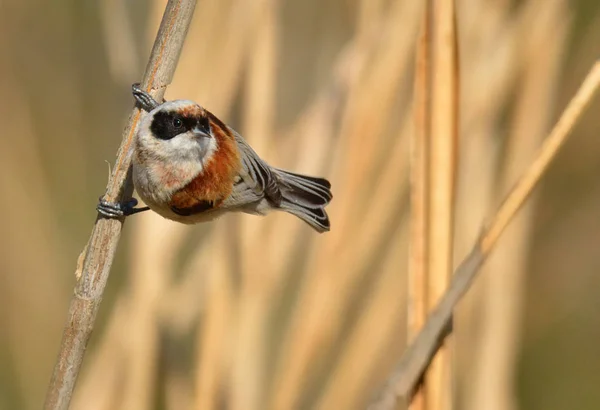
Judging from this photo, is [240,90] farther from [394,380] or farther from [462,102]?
[394,380]

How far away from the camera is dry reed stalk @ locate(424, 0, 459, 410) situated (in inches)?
55.4

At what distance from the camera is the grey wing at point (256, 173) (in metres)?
2.04

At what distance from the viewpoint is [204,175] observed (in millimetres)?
1977

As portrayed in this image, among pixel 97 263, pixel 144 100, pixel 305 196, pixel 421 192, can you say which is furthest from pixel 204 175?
pixel 421 192

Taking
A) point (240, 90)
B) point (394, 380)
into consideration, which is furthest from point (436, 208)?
point (240, 90)

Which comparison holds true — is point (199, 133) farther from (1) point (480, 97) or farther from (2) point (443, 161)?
(1) point (480, 97)

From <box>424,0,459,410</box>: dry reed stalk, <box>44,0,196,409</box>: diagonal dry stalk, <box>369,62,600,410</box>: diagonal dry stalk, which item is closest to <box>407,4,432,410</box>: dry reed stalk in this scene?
<box>424,0,459,410</box>: dry reed stalk

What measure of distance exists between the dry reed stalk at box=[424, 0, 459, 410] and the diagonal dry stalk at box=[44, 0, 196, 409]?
0.49m

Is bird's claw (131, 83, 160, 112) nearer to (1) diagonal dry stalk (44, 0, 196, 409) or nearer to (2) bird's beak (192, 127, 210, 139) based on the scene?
(1) diagonal dry stalk (44, 0, 196, 409)

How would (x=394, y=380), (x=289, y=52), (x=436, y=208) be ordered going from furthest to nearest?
(x=289, y=52), (x=436, y=208), (x=394, y=380)

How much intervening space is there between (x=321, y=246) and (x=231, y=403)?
490 mm

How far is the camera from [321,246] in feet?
6.65

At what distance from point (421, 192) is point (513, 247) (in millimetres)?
830

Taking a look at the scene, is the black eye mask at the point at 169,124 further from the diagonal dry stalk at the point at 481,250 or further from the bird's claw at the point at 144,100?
the diagonal dry stalk at the point at 481,250
